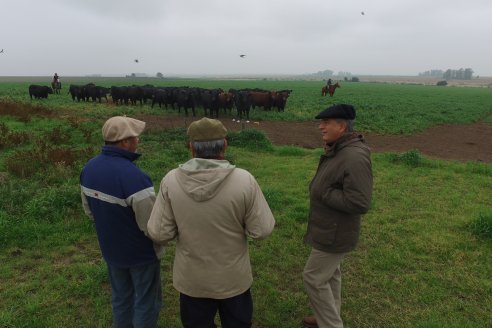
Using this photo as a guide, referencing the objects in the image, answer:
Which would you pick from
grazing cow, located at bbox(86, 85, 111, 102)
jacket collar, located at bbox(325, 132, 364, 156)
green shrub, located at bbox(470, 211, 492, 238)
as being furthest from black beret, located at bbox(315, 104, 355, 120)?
grazing cow, located at bbox(86, 85, 111, 102)

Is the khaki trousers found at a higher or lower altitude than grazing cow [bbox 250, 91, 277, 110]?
lower

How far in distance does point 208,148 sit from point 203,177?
0.20 m

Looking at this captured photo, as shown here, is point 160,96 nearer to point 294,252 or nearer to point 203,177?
point 294,252

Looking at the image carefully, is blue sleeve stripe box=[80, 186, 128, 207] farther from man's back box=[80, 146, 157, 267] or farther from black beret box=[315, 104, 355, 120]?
black beret box=[315, 104, 355, 120]

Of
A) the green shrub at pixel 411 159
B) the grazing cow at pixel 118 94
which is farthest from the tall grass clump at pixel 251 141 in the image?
the grazing cow at pixel 118 94

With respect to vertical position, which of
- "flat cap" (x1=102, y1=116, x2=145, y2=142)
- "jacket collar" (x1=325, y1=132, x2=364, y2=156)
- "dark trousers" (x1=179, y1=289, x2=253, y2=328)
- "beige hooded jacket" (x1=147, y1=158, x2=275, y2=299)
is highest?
"flat cap" (x1=102, y1=116, x2=145, y2=142)

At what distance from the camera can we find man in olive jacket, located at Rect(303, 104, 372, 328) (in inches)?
108

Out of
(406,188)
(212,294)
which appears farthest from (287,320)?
(406,188)

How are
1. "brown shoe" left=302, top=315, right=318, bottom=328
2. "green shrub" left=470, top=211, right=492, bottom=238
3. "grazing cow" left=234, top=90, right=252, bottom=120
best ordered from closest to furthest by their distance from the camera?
"brown shoe" left=302, top=315, right=318, bottom=328 < "green shrub" left=470, top=211, right=492, bottom=238 < "grazing cow" left=234, top=90, right=252, bottom=120

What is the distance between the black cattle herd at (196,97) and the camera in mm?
18922

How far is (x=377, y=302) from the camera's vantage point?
3.92m

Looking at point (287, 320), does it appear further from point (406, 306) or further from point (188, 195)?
point (188, 195)

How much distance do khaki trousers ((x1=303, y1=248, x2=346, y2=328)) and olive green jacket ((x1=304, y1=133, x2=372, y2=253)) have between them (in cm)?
10

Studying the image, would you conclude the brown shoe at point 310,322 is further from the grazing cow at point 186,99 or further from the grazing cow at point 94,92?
the grazing cow at point 94,92
